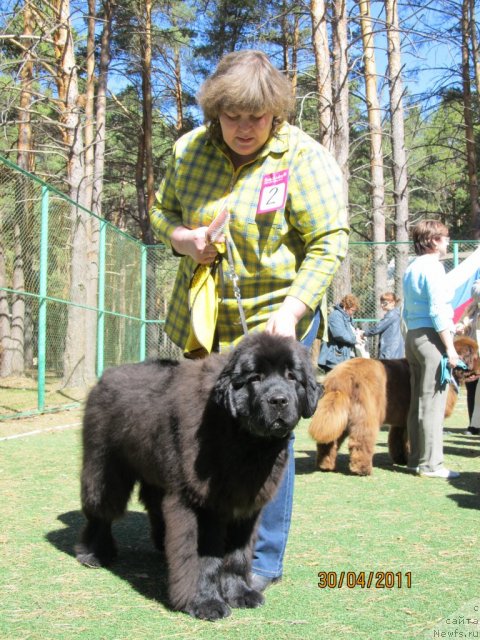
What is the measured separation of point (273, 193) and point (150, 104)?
73.7 ft

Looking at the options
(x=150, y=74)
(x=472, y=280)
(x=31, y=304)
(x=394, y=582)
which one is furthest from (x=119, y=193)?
(x=394, y=582)

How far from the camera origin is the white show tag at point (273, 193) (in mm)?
3396

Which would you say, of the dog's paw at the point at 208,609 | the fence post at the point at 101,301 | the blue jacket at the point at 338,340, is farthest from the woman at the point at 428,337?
the fence post at the point at 101,301

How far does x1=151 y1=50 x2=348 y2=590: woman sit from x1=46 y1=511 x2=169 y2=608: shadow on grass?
50cm

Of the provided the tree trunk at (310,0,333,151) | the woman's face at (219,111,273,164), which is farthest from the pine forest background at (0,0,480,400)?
the woman's face at (219,111,273,164)

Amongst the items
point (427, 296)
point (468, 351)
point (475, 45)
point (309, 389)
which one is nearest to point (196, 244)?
point (309, 389)

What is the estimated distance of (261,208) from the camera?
135 inches

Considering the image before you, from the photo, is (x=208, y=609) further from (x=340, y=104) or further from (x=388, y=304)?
(x=340, y=104)

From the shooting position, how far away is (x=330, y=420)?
662 cm

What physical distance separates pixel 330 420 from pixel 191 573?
12.1ft

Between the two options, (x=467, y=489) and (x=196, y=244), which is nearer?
(x=196, y=244)

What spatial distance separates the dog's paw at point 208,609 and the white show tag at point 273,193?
1760mm

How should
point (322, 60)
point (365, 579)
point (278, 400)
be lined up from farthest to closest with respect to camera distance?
point (322, 60)
point (365, 579)
point (278, 400)

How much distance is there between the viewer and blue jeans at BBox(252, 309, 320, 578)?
3.54 m
